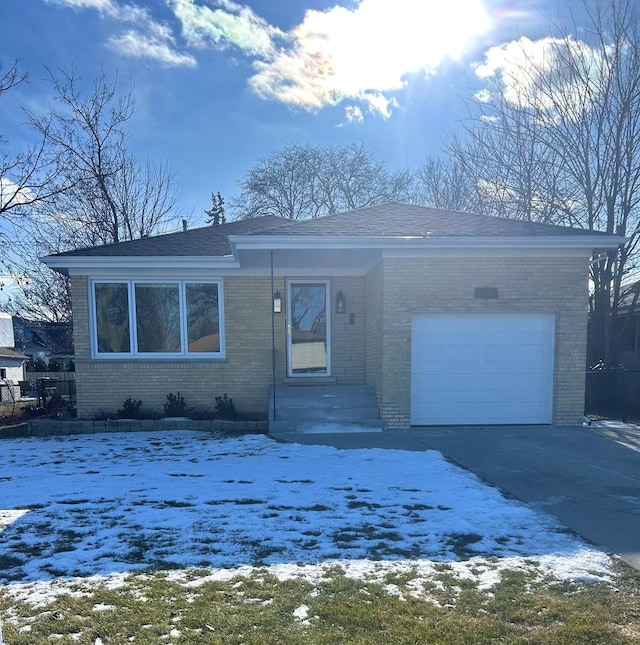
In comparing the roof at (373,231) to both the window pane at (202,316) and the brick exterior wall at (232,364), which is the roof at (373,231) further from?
the brick exterior wall at (232,364)

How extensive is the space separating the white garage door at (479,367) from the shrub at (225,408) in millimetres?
3772

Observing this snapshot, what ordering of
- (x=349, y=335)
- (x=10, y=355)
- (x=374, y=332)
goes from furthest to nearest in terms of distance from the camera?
(x=10, y=355)
(x=349, y=335)
(x=374, y=332)

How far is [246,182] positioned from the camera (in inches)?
1068

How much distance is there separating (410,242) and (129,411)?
6651 mm

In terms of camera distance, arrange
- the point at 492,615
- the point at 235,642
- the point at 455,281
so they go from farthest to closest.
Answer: the point at 455,281 < the point at 492,615 < the point at 235,642

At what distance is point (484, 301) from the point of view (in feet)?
25.3

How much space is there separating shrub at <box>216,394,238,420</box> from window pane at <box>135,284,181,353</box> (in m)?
1.48

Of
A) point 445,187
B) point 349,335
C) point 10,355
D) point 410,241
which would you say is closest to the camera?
point 410,241

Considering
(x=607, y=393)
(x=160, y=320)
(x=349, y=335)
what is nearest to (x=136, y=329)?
(x=160, y=320)

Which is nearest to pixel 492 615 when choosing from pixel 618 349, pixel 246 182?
pixel 618 349

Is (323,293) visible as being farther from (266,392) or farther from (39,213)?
(39,213)

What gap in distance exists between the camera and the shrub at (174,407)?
9125mm

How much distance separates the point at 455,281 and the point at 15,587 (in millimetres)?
7054

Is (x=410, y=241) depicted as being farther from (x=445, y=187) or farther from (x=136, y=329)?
(x=445, y=187)
